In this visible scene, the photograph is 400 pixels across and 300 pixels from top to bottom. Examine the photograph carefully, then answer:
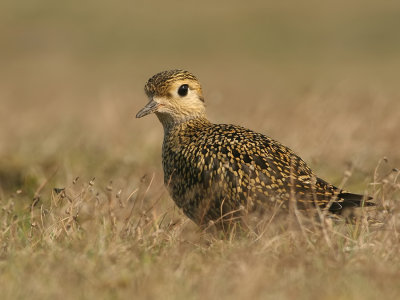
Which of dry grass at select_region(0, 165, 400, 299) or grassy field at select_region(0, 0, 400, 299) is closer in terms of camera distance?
dry grass at select_region(0, 165, 400, 299)

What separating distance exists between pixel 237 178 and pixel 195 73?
26.5 m

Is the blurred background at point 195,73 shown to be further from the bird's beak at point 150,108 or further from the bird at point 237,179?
the bird's beak at point 150,108

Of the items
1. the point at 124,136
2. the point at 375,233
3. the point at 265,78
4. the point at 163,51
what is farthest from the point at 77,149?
the point at 163,51

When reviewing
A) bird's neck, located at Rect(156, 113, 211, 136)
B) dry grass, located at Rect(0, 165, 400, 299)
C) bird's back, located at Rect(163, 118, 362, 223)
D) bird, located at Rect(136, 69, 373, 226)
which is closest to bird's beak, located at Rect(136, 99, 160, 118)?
bird's neck, located at Rect(156, 113, 211, 136)

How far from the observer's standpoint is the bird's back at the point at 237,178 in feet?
18.5

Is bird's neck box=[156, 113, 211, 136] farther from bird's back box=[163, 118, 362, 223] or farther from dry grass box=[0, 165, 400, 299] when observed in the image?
dry grass box=[0, 165, 400, 299]

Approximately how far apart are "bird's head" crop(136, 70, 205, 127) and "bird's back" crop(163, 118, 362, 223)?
2.43ft

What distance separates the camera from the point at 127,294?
4.27 meters

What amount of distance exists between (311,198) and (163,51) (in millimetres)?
35411

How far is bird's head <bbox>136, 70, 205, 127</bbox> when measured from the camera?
22.9ft

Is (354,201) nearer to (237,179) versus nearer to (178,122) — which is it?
(237,179)

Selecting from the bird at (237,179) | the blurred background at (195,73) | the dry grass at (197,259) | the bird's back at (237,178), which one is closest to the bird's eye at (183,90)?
the bird at (237,179)

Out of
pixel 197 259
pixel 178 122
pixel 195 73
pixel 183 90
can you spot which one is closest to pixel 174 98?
pixel 183 90

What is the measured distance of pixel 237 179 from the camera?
18.6ft
